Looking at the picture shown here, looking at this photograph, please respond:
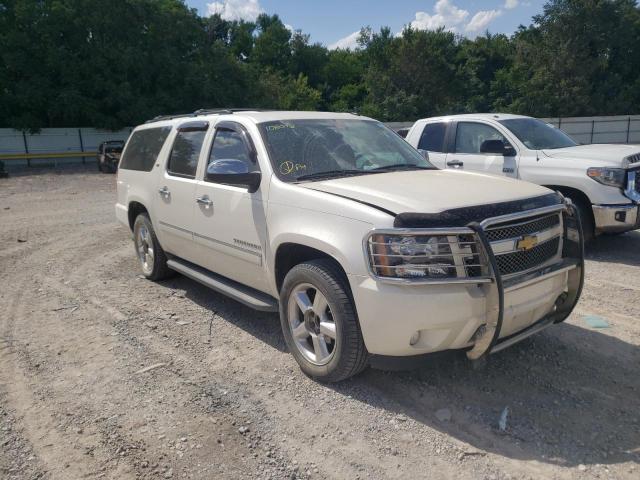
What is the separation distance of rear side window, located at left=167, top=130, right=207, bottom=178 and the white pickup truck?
168 inches

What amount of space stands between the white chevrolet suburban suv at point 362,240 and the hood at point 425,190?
0.01 metres

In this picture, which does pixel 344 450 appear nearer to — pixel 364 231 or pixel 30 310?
pixel 364 231

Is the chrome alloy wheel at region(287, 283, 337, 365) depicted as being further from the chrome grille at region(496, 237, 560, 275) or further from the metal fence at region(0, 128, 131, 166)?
the metal fence at region(0, 128, 131, 166)

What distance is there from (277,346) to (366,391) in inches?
41.8

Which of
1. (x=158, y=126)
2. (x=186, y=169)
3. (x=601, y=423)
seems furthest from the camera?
(x=158, y=126)

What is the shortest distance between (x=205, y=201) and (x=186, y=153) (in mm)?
859

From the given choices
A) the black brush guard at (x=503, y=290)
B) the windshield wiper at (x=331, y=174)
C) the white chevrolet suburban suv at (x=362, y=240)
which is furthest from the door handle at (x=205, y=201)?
the black brush guard at (x=503, y=290)

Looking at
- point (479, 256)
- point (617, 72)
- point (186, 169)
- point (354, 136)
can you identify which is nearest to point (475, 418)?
point (479, 256)

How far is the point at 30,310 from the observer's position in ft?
18.1

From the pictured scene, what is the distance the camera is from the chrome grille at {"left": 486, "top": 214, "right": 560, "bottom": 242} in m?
3.23

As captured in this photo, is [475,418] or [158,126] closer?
[475,418]

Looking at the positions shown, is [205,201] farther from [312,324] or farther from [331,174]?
[312,324]

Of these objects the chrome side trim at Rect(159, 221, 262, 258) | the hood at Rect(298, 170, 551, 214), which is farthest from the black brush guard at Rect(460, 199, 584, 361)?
the chrome side trim at Rect(159, 221, 262, 258)

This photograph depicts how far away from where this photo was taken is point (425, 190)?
3576 mm
